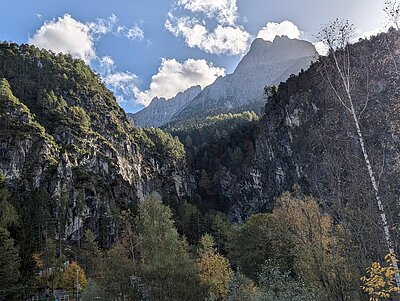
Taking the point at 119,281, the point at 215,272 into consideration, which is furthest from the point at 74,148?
the point at 119,281

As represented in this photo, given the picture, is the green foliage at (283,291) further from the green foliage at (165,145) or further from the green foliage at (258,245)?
the green foliage at (165,145)

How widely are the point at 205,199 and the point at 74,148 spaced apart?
213 feet

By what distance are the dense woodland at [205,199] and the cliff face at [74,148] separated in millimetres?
478

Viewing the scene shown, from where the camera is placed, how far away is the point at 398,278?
37.0 feet

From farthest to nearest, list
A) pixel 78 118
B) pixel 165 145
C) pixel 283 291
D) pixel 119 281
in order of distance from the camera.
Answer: pixel 165 145, pixel 78 118, pixel 119 281, pixel 283 291

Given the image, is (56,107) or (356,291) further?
(56,107)

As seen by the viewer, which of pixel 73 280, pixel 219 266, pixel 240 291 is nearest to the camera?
pixel 240 291

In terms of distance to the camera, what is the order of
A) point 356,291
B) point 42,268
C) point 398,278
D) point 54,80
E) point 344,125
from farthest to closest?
1. point 54,80
2. point 42,268
3. point 356,291
4. point 344,125
5. point 398,278

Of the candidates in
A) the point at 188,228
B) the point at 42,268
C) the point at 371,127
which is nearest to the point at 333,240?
the point at 371,127

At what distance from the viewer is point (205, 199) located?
15175 centimetres

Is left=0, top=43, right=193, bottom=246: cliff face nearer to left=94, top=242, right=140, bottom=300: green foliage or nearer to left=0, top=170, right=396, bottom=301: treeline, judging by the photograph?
left=0, top=170, right=396, bottom=301: treeline

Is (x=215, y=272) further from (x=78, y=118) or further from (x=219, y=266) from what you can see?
(x=78, y=118)

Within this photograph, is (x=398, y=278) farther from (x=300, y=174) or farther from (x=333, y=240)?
(x=300, y=174)

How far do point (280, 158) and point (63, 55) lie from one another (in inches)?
4632
